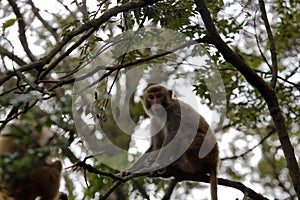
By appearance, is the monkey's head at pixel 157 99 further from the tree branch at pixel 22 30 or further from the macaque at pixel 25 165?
the macaque at pixel 25 165

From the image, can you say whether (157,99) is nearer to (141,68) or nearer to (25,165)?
(141,68)

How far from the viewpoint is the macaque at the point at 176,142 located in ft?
23.6

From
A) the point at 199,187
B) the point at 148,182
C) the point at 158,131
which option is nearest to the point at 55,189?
the point at 158,131

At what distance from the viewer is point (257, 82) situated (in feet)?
20.5

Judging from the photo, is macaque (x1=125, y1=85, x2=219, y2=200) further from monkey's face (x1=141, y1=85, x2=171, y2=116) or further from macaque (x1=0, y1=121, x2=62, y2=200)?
macaque (x1=0, y1=121, x2=62, y2=200)

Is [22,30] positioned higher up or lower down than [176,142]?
higher up

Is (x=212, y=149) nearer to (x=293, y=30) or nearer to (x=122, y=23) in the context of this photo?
(x=122, y=23)

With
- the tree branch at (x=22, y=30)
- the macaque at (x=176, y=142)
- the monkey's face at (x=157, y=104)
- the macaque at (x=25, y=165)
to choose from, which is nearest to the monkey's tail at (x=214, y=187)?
the macaque at (x=176, y=142)

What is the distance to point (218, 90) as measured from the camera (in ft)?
26.8

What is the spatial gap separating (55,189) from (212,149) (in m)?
3.29

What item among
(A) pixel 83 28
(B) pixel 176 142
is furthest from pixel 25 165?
(B) pixel 176 142

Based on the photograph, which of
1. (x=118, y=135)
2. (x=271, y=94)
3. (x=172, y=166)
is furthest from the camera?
(x=118, y=135)

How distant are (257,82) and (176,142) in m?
1.86

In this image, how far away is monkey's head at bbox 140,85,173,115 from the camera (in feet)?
27.7
